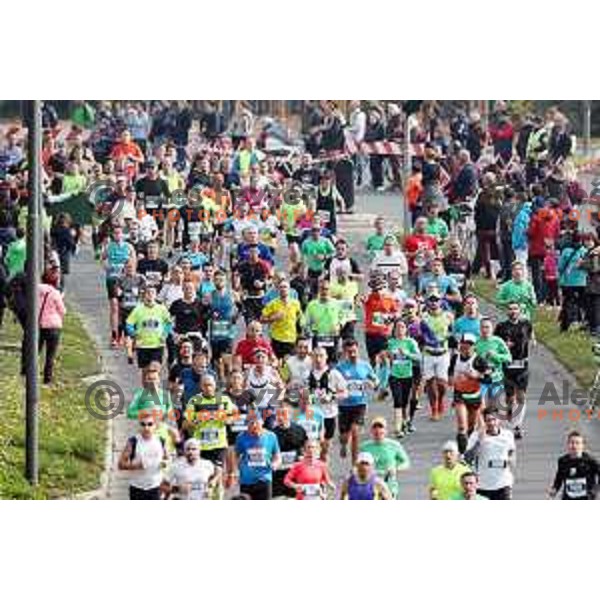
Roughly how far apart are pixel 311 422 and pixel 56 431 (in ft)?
7.86

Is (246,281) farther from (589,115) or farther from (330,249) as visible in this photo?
(589,115)

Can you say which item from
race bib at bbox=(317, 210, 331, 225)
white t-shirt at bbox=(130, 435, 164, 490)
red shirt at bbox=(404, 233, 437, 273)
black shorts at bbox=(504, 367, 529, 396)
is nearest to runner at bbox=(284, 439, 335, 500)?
white t-shirt at bbox=(130, 435, 164, 490)

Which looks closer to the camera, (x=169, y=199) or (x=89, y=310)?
(x=89, y=310)

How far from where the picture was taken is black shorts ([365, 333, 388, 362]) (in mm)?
27562

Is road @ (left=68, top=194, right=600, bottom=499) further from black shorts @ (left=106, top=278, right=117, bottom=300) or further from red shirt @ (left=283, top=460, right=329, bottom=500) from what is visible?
red shirt @ (left=283, top=460, right=329, bottom=500)

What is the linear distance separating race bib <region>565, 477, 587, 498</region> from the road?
82 cm

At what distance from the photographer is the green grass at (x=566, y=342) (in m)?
27.6

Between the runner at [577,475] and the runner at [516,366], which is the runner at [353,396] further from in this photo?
the runner at [577,475]

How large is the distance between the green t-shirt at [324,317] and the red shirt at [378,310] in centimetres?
28

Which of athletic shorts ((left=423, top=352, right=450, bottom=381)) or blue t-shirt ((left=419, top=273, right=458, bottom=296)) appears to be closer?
athletic shorts ((left=423, top=352, right=450, bottom=381))

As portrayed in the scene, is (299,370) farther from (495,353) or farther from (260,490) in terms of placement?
(260,490)
